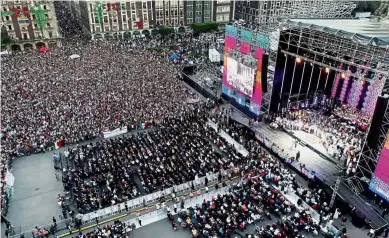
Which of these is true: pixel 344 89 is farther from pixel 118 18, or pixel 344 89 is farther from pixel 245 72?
pixel 118 18

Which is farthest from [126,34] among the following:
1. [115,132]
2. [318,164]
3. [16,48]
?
[318,164]

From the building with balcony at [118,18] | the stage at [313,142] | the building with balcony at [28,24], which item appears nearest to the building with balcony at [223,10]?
the building with balcony at [118,18]

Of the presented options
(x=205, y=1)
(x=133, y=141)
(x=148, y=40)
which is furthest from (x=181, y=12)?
(x=133, y=141)

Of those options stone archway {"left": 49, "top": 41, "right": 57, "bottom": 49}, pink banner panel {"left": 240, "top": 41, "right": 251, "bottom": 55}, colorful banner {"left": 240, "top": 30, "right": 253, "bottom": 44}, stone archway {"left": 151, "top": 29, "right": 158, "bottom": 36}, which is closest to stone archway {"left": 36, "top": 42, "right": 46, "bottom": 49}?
stone archway {"left": 49, "top": 41, "right": 57, "bottom": 49}

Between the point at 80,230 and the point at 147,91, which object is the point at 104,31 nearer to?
the point at 147,91

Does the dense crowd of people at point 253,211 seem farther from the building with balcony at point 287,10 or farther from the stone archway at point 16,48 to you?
the stone archway at point 16,48

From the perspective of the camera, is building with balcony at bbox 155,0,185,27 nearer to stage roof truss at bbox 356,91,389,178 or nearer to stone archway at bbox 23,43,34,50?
stone archway at bbox 23,43,34,50
